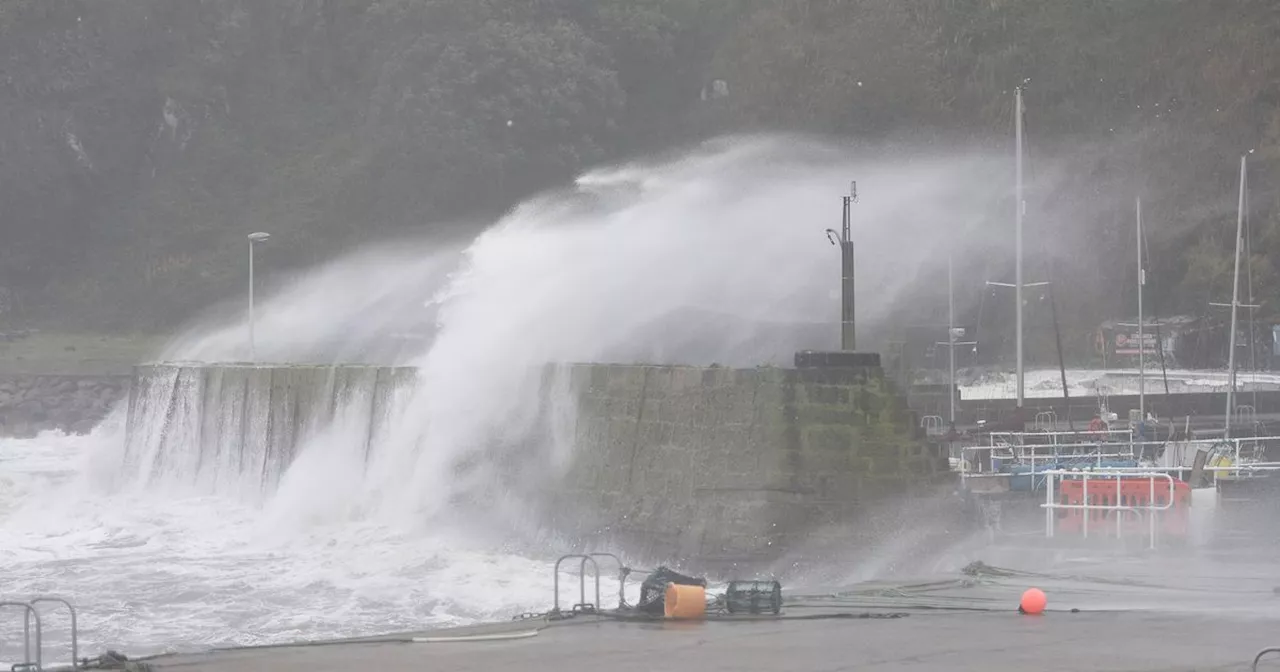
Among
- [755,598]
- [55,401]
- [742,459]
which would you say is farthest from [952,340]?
[55,401]

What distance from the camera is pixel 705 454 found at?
70.4ft

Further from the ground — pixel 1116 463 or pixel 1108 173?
pixel 1108 173

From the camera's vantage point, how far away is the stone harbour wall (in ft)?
213

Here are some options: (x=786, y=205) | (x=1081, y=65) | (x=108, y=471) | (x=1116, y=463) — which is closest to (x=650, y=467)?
(x=1116, y=463)

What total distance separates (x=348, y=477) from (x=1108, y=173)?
2852cm

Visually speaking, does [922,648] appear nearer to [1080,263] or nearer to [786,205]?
[786,205]

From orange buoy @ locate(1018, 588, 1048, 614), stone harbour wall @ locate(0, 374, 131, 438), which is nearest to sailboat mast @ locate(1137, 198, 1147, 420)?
orange buoy @ locate(1018, 588, 1048, 614)

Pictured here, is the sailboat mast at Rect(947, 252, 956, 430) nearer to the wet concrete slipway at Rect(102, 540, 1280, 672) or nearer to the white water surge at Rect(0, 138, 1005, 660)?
the white water surge at Rect(0, 138, 1005, 660)

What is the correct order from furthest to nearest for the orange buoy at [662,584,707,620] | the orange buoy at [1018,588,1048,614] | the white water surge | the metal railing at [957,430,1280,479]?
the metal railing at [957,430,1280,479] → the white water surge → the orange buoy at [662,584,707,620] → the orange buoy at [1018,588,1048,614]

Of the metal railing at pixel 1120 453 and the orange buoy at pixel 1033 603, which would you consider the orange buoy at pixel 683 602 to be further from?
the metal railing at pixel 1120 453

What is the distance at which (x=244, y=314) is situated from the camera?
64688mm

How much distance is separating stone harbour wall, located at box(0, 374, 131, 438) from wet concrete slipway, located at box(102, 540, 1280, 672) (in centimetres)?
5232

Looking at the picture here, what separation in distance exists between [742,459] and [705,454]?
67 centimetres

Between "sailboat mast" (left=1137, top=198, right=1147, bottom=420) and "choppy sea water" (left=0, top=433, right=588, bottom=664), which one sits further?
"sailboat mast" (left=1137, top=198, right=1147, bottom=420)
